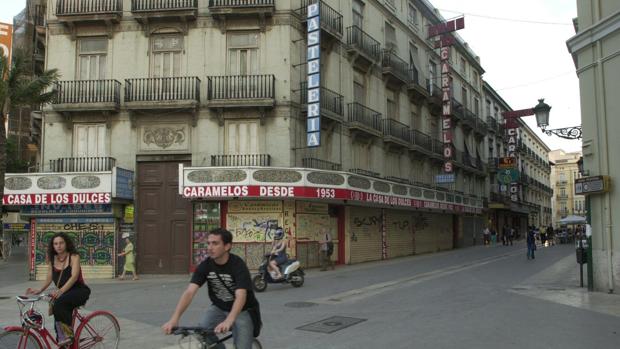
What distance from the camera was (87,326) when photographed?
20.9ft

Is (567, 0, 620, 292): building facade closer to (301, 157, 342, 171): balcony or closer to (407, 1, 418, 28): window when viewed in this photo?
(301, 157, 342, 171): balcony

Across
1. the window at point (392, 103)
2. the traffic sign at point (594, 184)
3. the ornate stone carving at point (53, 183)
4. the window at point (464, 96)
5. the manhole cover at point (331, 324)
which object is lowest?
the manhole cover at point (331, 324)

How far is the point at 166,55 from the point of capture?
796 inches

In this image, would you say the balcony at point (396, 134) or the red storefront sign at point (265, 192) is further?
the balcony at point (396, 134)

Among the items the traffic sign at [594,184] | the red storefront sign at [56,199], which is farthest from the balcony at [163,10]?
the traffic sign at [594,184]

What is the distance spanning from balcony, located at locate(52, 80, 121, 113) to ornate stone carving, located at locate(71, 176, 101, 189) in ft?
9.19

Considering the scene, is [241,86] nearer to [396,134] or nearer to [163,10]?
[163,10]

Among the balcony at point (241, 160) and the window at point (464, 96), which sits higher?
the window at point (464, 96)

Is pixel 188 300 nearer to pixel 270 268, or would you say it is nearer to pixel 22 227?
pixel 270 268

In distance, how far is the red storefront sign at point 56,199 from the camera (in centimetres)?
1819

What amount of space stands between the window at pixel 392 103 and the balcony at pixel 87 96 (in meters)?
13.9

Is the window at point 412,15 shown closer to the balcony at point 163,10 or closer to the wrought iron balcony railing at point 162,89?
the balcony at point 163,10

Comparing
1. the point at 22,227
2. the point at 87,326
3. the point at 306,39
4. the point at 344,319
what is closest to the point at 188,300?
the point at 87,326

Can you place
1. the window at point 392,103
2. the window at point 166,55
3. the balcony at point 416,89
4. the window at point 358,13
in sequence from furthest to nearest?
the balcony at point 416,89, the window at point 392,103, the window at point 358,13, the window at point 166,55
